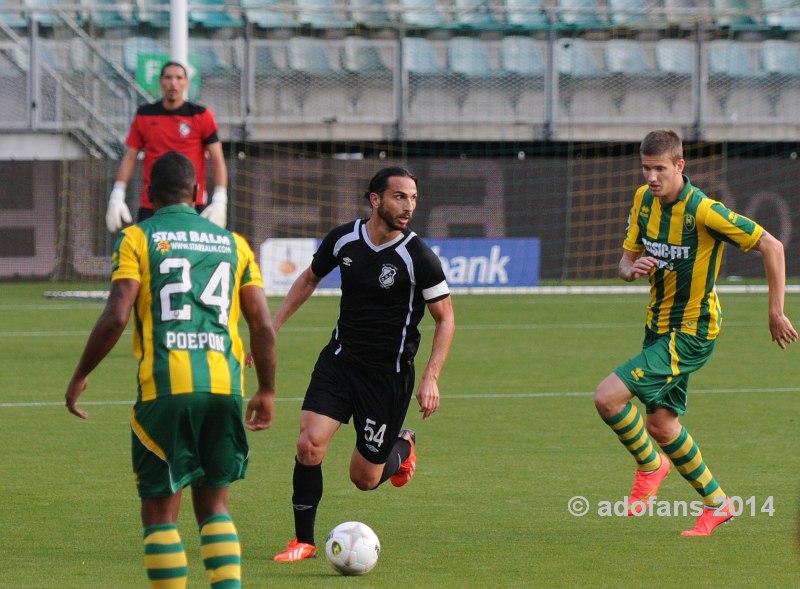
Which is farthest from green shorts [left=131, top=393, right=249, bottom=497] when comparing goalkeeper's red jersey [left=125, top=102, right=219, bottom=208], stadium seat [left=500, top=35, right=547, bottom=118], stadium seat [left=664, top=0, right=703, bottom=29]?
stadium seat [left=500, top=35, right=547, bottom=118]

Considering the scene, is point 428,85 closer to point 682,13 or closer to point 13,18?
point 682,13

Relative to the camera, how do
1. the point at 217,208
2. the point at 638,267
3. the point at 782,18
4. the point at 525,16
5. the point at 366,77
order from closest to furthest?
1. the point at 638,267
2. the point at 217,208
3. the point at 366,77
4. the point at 525,16
5. the point at 782,18

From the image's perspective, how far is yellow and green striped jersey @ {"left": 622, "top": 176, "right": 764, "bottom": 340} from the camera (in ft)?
21.0

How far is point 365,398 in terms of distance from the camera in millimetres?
6078

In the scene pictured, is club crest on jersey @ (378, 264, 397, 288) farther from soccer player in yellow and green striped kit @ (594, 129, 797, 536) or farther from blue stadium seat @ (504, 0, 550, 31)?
blue stadium seat @ (504, 0, 550, 31)

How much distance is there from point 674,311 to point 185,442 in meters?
2.89

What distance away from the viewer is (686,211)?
6422 millimetres

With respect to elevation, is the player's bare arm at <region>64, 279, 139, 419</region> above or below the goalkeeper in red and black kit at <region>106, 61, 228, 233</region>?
below

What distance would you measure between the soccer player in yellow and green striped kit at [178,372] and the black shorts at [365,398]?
4.98 ft

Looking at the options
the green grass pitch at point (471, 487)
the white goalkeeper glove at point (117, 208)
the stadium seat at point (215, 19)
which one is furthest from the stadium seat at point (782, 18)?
the white goalkeeper glove at point (117, 208)

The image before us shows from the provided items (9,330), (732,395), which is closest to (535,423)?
(732,395)

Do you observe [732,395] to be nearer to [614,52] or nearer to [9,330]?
[9,330]

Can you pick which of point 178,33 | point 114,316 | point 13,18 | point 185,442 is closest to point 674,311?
point 185,442

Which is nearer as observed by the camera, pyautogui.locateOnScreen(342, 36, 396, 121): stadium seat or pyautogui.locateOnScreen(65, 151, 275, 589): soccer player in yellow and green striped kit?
pyautogui.locateOnScreen(65, 151, 275, 589): soccer player in yellow and green striped kit
